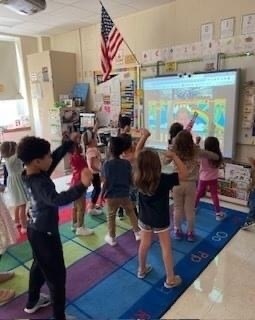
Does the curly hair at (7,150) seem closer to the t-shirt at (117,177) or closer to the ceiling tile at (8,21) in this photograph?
the t-shirt at (117,177)

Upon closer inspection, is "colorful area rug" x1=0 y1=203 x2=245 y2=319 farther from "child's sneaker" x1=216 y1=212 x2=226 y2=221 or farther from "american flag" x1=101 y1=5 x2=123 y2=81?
"american flag" x1=101 y1=5 x2=123 y2=81

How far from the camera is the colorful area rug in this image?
1.73m

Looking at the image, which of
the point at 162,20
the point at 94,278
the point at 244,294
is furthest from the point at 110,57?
the point at 244,294

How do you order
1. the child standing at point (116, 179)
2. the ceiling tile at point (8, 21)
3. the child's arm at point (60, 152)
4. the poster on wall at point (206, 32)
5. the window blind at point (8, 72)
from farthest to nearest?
1. the window blind at point (8, 72)
2. the ceiling tile at point (8, 21)
3. the poster on wall at point (206, 32)
4. the child standing at point (116, 179)
5. the child's arm at point (60, 152)

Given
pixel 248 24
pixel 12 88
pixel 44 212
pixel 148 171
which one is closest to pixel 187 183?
pixel 148 171

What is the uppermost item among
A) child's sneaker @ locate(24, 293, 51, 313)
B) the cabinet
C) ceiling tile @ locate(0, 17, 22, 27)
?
ceiling tile @ locate(0, 17, 22, 27)

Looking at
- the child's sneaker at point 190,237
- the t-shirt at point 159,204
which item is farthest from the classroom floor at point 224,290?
the t-shirt at point 159,204

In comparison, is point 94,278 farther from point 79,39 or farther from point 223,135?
point 79,39

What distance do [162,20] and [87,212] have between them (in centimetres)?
269

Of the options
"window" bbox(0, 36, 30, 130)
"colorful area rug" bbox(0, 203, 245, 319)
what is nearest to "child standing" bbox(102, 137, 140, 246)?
"colorful area rug" bbox(0, 203, 245, 319)

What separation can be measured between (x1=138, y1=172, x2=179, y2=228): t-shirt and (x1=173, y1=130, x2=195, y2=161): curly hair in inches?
19.6

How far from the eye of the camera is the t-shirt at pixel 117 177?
88.6 inches

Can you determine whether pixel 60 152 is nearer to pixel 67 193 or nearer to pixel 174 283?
pixel 67 193

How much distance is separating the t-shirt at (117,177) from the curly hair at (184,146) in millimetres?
427
